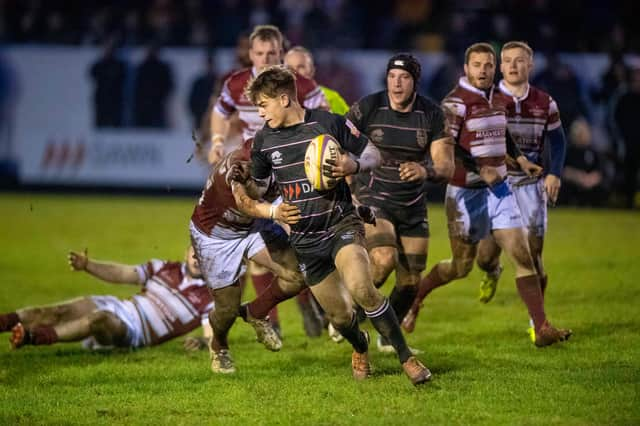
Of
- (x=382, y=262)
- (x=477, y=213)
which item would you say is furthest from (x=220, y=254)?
(x=477, y=213)

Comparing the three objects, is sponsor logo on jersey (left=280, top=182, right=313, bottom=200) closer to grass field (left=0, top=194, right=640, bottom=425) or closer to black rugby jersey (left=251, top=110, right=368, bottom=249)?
black rugby jersey (left=251, top=110, right=368, bottom=249)

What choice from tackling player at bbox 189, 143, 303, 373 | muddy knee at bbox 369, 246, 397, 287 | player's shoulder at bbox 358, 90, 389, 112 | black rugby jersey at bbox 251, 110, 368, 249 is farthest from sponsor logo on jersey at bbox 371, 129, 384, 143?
black rugby jersey at bbox 251, 110, 368, 249

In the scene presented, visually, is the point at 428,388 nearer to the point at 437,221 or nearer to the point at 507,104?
the point at 507,104

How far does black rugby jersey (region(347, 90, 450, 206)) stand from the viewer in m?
8.84

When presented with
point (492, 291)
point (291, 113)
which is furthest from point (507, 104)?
point (291, 113)

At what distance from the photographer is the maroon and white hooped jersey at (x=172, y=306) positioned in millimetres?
9648

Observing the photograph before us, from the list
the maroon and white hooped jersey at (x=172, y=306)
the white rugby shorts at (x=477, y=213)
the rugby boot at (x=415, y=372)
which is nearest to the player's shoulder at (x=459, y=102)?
the white rugby shorts at (x=477, y=213)

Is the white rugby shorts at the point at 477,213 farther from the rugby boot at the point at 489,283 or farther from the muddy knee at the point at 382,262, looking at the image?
the muddy knee at the point at 382,262

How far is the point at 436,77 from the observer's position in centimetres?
2105

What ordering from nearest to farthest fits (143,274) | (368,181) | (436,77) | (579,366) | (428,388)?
(428,388), (579,366), (368,181), (143,274), (436,77)

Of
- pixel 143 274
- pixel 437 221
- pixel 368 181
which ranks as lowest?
pixel 437 221

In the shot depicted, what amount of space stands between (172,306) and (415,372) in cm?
288

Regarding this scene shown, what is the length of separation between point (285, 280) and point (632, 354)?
8.92 ft

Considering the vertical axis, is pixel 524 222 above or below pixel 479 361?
above
